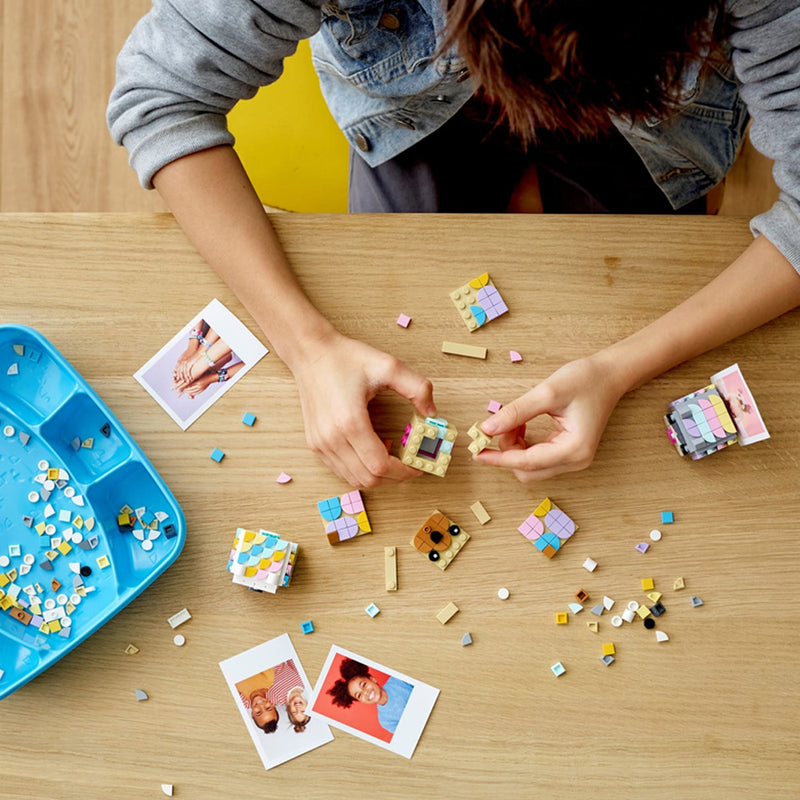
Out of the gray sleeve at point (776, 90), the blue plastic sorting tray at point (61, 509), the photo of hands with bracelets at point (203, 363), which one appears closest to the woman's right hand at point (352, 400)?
the photo of hands with bracelets at point (203, 363)

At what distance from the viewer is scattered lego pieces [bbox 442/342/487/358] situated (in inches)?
35.8

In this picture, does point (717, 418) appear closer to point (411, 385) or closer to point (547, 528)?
point (547, 528)

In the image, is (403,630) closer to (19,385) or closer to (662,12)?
(19,385)

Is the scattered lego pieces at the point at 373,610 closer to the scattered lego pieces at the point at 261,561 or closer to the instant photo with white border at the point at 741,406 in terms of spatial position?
the scattered lego pieces at the point at 261,561

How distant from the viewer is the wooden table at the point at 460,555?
854 millimetres

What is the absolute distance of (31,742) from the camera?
86cm

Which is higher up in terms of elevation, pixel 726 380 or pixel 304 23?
pixel 304 23

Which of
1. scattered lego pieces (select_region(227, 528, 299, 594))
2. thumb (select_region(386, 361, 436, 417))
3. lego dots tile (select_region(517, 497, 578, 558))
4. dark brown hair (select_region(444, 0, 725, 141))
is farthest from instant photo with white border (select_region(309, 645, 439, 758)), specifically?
dark brown hair (select_region(444, 0, 725, 141))

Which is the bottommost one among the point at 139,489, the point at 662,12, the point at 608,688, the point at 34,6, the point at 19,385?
the point at 608,688

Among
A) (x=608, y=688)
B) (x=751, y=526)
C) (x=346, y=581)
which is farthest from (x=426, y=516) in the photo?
(x=751, y=526)

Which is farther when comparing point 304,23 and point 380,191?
point 380,191

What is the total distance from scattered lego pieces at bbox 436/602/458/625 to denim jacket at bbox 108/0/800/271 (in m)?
0.58

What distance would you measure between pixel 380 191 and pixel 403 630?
653mm

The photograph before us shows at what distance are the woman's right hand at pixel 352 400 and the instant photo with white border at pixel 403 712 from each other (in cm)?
22
